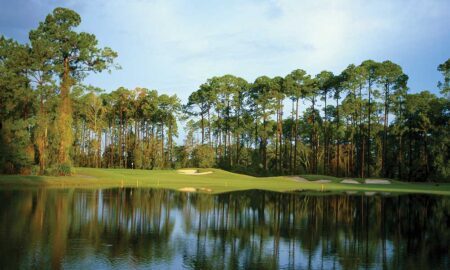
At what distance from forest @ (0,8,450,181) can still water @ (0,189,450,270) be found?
19740mm

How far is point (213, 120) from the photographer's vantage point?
85625mm

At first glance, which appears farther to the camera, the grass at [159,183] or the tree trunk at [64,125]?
the tree trunk at [64,125]

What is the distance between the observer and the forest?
43.4 metres

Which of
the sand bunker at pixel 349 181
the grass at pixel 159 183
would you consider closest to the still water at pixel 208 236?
the grass at pixel 159 183

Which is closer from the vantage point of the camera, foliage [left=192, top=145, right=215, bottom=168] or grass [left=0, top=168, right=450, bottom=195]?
grass [left=0, top=168, right=450, bottom=195]

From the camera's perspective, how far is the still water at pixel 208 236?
1117cm

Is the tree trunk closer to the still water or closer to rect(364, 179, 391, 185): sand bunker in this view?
the still water

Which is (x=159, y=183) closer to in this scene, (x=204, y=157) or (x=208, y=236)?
(x=208, y=236)

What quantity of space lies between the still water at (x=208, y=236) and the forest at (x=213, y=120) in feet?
64.8

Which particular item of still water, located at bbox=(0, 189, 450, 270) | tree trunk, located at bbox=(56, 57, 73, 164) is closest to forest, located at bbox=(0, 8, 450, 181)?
tree trunk, located at bbox=(56, 57, 73, 164)

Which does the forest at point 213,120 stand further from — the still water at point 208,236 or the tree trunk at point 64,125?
the still water at point 208,236

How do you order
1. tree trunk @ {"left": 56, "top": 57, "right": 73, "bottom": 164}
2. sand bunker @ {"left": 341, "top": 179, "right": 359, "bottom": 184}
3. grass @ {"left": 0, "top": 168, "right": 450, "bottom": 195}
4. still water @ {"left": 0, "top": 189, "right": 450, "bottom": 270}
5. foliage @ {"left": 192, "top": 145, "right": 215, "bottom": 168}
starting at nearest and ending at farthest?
still water @ {"left": 0, "top": 189, "right": 450, "bottom": 270}
grass @ {"left": 0, "top": 168, "right": 450, "bottom": 195}
tree trunk @ {"left": 56, "top": 57, "right": 73, "bottom": 164}
sand bunker @ {"left": 341, "top": 179, "right": 359, "bottom": 184}
foliage @ {"left": 192, "top": 145, "right": 215, "bottom": 168}

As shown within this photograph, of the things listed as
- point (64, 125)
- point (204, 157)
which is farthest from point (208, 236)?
point (204, 157)

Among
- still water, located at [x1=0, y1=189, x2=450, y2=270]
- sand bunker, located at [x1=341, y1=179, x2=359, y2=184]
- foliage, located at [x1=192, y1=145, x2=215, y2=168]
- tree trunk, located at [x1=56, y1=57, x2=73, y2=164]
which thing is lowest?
sand bunker, located at [x1=341, y1=179, x2=359, y2=184]
